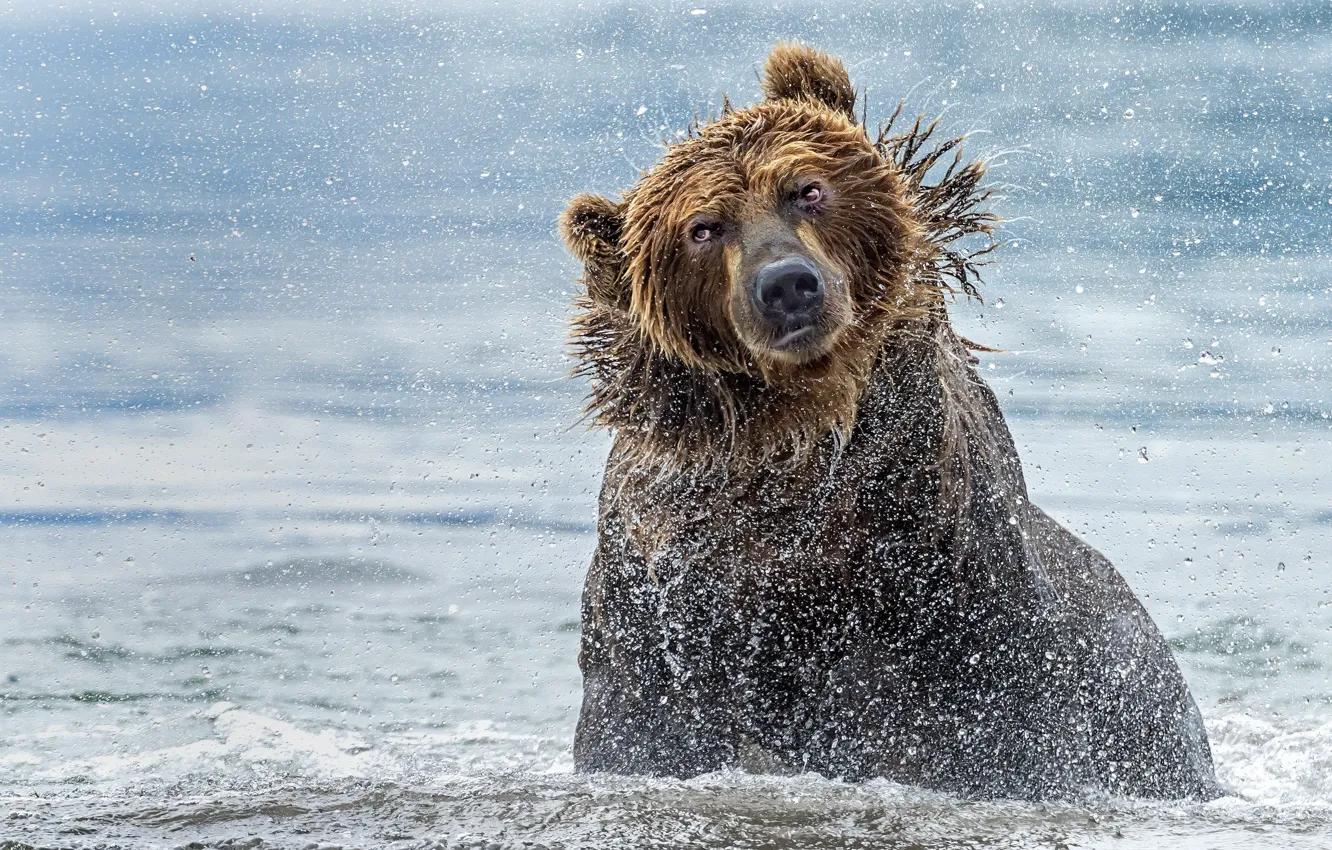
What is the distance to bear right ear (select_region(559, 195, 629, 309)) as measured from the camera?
5.30 meters

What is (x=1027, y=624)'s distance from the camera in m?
5.23

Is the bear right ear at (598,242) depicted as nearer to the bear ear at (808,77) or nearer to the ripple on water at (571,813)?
the bear ear at (808,77)

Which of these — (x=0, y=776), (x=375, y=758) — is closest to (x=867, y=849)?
(x=375, y=758)

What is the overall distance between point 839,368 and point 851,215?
56 centimetres

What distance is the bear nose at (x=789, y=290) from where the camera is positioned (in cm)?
462

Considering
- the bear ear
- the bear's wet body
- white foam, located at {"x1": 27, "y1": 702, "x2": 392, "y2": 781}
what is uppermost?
the bear ear

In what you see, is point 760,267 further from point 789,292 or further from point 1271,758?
point 1271,758

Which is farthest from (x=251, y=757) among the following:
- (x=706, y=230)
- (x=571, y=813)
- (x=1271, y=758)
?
(x=1271, y=758)

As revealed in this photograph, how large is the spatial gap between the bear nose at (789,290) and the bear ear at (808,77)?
113 centimetres

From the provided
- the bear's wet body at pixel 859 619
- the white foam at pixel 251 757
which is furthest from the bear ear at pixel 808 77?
the white foam at pixel 251 757

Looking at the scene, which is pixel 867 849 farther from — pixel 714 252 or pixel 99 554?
pixel 99 554

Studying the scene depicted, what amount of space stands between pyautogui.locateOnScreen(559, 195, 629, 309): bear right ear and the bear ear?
32.9 inches

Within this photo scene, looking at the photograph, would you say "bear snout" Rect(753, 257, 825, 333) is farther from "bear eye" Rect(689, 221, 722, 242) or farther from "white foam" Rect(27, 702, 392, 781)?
"white foam" Rect(27, 702, 392, 781)

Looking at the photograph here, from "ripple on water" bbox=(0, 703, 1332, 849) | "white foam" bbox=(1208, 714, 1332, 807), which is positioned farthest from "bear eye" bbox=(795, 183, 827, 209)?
"white foam" bbox=(1208, 714, 1332, 807)
